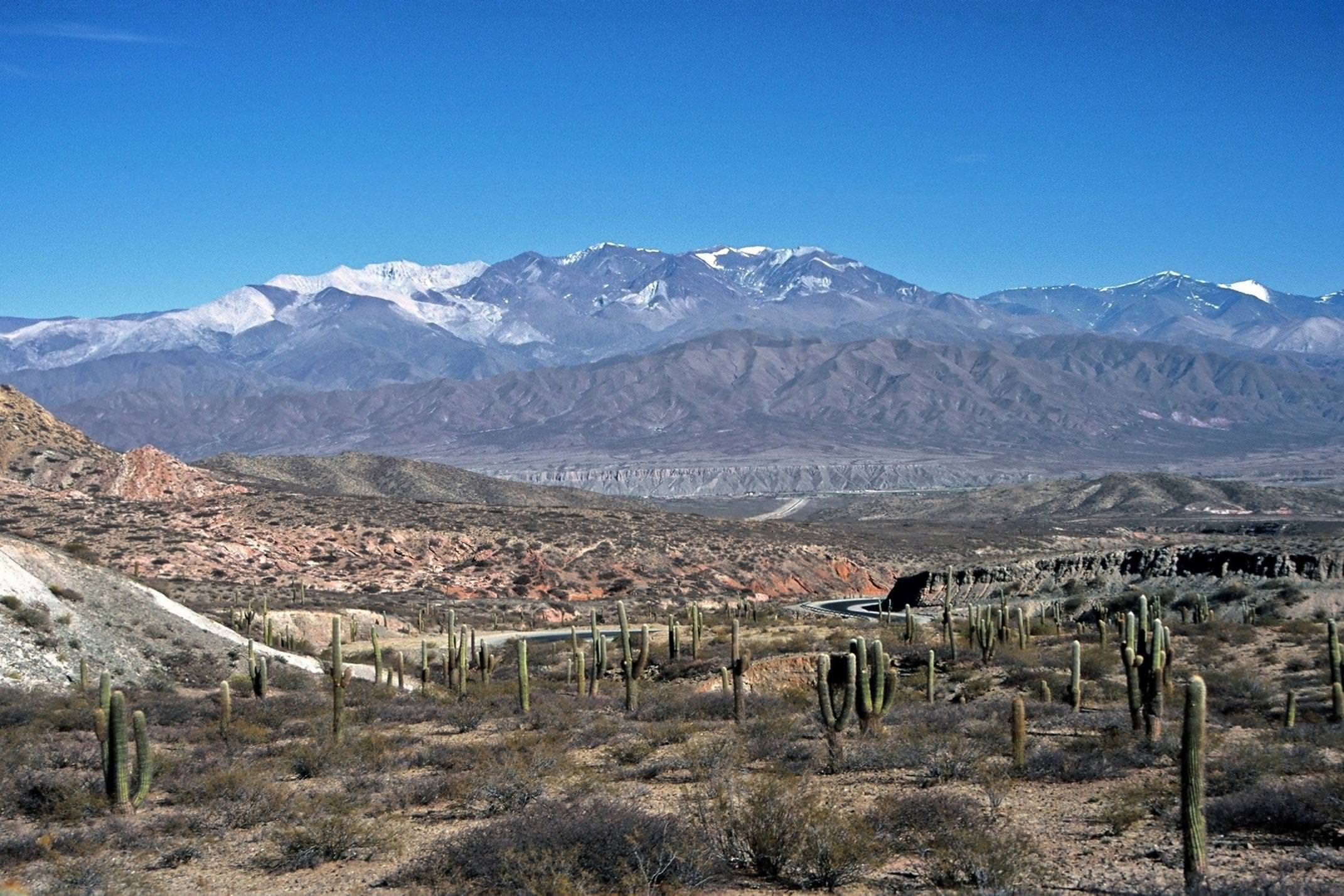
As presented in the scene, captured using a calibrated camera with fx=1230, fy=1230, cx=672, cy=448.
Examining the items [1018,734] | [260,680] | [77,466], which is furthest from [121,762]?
[77,466]

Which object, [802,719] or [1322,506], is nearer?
[802,719]

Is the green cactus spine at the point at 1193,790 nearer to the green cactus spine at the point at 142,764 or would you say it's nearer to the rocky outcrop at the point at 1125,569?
the green cactus spine at the point at 142,764

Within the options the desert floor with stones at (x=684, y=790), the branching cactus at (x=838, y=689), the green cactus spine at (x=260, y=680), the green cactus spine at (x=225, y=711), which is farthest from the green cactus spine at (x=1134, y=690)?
the green cactus spine at (x=260, y=680)

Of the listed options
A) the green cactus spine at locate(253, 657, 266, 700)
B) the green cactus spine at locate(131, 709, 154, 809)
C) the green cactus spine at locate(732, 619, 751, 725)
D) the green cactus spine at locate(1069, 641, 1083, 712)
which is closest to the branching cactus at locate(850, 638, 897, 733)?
the green cactus spine at locate(732, 619, 751, 725)

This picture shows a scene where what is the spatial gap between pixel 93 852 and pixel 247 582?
40985mm

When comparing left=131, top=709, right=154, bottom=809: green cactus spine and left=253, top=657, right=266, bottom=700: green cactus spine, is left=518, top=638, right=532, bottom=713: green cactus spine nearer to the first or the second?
left=253, top=657, right=266, bottom=700: green cactus spine

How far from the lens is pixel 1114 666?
25.9 m

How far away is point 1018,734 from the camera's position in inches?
599

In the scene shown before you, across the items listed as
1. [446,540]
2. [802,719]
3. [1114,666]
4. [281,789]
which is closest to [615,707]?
[802,719]

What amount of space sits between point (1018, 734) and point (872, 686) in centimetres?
301

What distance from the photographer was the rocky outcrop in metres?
45.6

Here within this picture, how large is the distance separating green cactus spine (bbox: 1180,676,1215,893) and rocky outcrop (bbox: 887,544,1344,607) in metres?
37.6

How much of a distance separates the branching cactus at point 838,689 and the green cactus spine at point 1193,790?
19.9 feet

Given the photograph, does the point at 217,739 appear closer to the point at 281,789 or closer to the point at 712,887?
the point at 281,789
